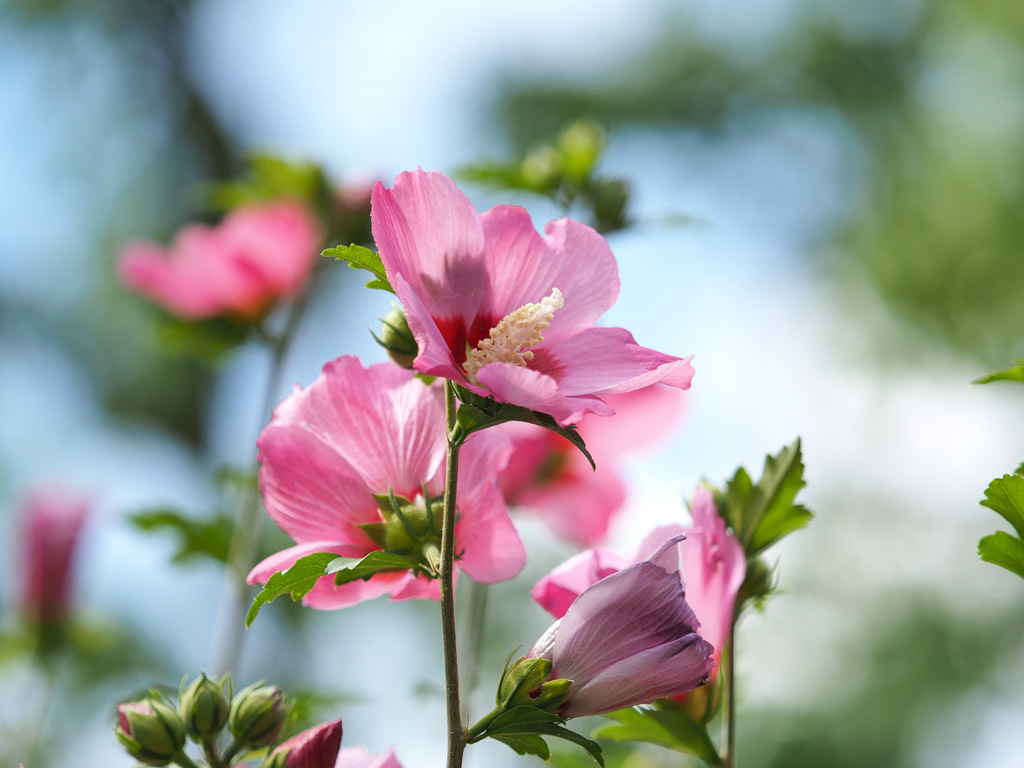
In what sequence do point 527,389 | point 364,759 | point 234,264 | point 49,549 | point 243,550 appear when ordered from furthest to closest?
point 49,549 → point 234,264 → point 243,550 → point 364,759 → point 527,389

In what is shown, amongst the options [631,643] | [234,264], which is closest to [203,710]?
[631,643]

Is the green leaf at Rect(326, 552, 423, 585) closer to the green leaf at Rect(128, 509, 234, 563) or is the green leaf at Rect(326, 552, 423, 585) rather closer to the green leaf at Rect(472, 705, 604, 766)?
the green leaf at Rect(472, 705, 604, 766)

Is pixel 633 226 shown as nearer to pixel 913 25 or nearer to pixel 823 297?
pixel 823 297

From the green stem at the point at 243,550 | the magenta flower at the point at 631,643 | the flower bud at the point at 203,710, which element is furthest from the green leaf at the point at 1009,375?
the green stem at the point at 243,550

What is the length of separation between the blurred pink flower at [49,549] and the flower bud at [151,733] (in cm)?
115

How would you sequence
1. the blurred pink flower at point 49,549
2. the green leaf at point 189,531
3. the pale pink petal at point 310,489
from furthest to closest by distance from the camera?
the blurred pink flower at point 49,549
the green leaf at point 189,531
the pale pink petal at point 310,489

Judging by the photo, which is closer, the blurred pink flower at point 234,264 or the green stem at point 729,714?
the green stem at point 729,714

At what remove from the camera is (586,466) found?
970 mm

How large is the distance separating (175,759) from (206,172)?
537 centimetres

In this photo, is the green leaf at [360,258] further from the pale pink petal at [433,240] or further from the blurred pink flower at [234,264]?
the blurred pink flower at [234,264]

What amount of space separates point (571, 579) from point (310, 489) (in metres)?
0.12

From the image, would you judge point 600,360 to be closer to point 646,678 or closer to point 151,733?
point 646,678

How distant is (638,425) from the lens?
88cm

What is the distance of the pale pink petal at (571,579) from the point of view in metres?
0.42
